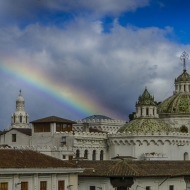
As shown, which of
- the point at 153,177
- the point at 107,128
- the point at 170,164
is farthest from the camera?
the point at 107,128

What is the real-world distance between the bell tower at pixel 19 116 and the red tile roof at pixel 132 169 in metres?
80.8

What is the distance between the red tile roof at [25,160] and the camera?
47.3 meters

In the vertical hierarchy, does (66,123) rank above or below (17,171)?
above

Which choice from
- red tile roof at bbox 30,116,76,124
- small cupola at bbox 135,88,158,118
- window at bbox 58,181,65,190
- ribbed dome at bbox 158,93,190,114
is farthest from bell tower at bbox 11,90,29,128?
window at bbox 58,181,65,190

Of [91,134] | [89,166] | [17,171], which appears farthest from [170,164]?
[91,134]

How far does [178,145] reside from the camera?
291 ft

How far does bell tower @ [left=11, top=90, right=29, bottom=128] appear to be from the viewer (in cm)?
13991

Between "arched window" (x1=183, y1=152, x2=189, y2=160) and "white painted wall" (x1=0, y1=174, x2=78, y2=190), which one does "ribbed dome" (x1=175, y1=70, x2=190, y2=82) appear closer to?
"arched window" (x1=183, y1=152, x2=189, y2=160)

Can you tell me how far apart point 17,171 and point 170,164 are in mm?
21064

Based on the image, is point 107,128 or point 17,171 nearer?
point 17,171

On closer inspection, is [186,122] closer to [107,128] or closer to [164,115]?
[164,115]

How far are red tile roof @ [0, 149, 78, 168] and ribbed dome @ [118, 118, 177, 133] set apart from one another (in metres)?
37.8

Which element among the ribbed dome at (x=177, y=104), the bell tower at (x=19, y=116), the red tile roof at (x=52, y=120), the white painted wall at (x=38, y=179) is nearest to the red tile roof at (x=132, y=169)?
the white painted wall at (x=38, y=179)

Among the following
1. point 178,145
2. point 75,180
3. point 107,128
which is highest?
point 107,128
